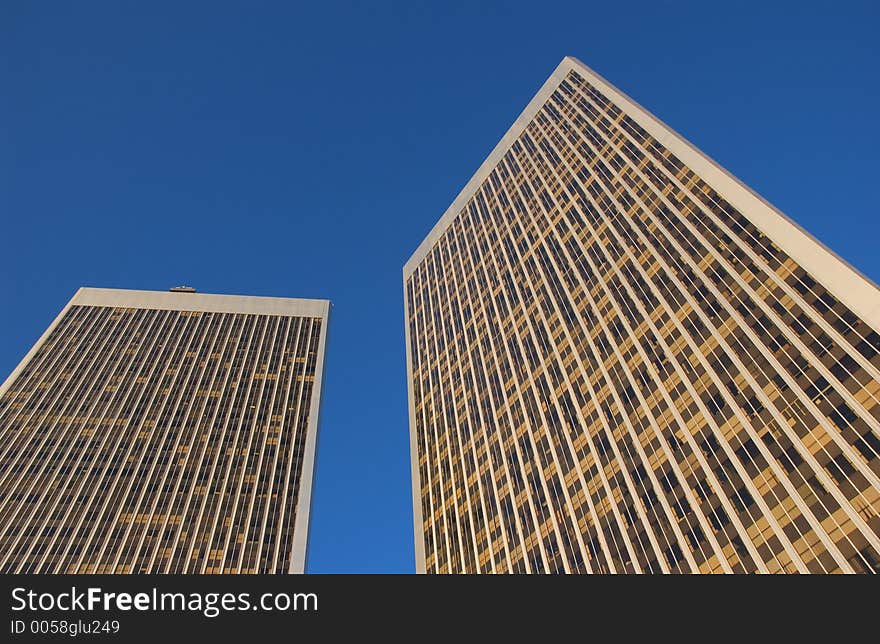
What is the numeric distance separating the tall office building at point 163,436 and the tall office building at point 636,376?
26422 millimetres

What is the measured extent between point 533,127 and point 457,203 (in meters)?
25.9

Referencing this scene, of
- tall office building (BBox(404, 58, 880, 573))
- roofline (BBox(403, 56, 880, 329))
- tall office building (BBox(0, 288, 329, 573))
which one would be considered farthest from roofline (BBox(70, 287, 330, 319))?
roofline (BBox(403, 56, 880, 329))

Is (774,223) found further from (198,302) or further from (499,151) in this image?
(198,302)

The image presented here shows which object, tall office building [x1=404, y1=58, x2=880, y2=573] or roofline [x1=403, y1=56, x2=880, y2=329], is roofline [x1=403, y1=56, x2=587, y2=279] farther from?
roofline [x1=403, y1=56, x2=880, y2=329]

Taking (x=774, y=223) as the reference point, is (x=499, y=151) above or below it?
above

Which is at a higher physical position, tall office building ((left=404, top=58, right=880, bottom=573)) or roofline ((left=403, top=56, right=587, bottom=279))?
roofline ((left=403, top=56, right=587, bottom=279))

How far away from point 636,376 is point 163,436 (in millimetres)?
90390

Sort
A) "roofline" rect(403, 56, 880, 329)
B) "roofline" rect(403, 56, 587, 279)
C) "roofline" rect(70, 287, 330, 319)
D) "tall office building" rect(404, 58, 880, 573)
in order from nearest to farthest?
"tall office building" rect(404, 58, 880, 573), "roofline" rect(403, 56, 880, 329), "roofline" rect(403, 56, 587, 279), "roofline" rect(70, 287, 330, 319)

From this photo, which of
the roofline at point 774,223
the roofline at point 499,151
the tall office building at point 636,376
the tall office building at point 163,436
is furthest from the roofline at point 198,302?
the roofline at point 774,223

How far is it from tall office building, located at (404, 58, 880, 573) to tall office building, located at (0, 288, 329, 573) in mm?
26422

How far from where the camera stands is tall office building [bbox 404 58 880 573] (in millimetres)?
56719

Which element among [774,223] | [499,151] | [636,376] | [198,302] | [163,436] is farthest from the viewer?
[198,302]

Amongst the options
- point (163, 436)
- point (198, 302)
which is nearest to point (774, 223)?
point (163, 436)

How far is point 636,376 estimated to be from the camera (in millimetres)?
79125
